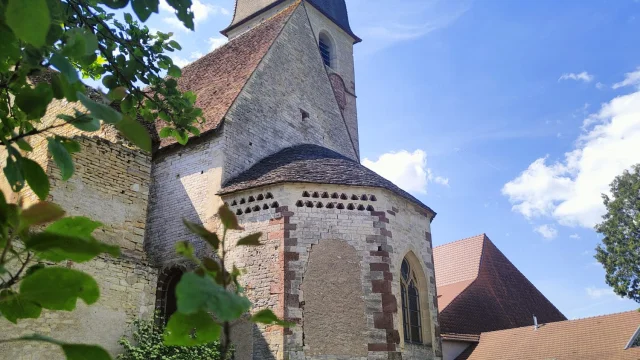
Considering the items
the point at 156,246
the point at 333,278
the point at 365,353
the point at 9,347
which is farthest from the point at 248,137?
the point at 9,347

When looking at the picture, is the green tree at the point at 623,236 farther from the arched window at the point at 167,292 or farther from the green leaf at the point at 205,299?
the green leaf at the point at 205,299

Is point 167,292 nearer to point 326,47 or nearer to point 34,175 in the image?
point 34,175

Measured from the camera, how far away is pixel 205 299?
4.01 feet

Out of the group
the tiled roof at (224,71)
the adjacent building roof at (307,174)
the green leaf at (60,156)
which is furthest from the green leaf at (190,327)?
the tiled roof at (224,71)

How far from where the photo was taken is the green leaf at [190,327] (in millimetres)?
1498

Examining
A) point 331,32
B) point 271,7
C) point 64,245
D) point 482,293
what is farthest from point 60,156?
point 331,32

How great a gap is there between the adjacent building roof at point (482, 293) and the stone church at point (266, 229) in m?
6.83

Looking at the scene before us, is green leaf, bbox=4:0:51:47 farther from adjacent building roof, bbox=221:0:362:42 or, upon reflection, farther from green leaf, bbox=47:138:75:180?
adjacent building roof, bbox=221:0:362:42

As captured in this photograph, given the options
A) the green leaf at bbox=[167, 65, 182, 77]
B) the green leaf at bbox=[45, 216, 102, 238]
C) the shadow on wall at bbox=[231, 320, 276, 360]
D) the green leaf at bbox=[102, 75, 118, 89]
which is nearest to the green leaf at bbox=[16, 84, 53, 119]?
the green leaf at bbox=[45, 216, 102, 238]

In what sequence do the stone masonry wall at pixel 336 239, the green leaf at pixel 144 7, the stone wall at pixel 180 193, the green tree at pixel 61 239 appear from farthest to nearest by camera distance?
the stone wall at pixel 180 193 < the stone masonry wall at pixel 336 239 < the green leaf at pixel 144 7 < the green tree at pixel 61 239

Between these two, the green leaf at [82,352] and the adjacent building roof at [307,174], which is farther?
the adjacent building roof at [307,174]

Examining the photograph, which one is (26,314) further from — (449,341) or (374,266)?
(449,341)

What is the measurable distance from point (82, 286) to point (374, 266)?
32.9 ft

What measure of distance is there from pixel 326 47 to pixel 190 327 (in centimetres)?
2631
